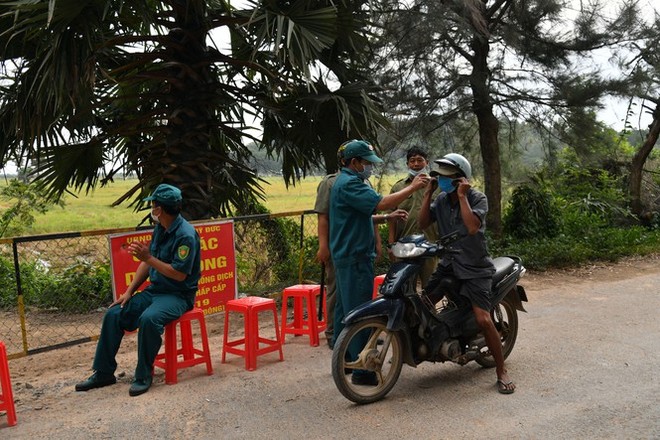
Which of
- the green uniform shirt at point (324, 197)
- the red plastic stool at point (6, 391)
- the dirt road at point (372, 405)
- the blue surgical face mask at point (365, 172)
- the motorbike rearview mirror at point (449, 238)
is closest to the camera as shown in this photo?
the dirt road at point (372, 405)

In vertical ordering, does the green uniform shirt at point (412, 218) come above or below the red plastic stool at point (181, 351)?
above

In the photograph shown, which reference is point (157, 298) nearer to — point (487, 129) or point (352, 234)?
point (352, 234)

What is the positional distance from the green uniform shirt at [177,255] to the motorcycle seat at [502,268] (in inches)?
91.6

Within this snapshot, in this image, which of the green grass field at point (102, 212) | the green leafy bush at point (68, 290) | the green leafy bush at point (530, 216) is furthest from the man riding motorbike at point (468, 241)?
the green leafy bush at point (530, 216)

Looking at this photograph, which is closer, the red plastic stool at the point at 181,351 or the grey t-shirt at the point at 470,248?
the grey t-shirt at the point at 470,248

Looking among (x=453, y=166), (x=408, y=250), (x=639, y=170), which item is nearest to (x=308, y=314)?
(x=408, y=250)

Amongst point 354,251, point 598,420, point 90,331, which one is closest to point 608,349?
point 598,420

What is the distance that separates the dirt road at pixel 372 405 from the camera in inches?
152

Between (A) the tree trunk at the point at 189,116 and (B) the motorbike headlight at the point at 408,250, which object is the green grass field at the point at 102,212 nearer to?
(A) the tree trunk at the point at 189,116

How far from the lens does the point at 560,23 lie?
9.98 metres

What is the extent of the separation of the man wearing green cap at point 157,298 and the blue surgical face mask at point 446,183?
76.6 inches

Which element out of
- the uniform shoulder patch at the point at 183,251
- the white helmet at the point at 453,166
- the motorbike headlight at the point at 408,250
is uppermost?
the white helmet at the point at 453,166

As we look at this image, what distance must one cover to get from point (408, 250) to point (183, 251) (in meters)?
1.73

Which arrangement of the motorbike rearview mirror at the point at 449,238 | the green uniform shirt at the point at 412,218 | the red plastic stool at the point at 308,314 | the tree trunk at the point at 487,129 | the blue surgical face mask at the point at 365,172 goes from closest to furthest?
the motorbike rearview mirror at the point at 449,238
the blue surgical face mask at the point at 365,172
the green uniform shirt at the point at 412,218
the red plastic stool at the point at 308,314
the tree trunk at the point at 487,129
